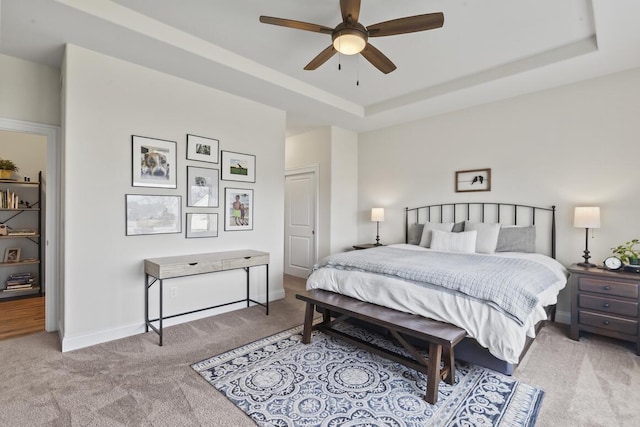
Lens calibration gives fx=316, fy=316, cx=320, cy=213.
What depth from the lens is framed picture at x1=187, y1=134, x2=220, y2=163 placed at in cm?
350

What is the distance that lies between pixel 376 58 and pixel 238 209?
235cm

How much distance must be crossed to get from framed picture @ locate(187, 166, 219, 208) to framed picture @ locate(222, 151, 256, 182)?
16 cm

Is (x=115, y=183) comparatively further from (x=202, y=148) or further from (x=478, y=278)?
(x=478, y=278)

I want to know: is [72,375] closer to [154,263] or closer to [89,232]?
[154,263]

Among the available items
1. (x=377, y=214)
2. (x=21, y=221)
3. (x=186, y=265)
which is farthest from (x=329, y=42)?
(x=21, y=221)

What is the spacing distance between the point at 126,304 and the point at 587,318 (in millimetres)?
4409

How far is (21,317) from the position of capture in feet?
11.7

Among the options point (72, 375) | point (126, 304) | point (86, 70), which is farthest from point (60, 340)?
point (86, 70)

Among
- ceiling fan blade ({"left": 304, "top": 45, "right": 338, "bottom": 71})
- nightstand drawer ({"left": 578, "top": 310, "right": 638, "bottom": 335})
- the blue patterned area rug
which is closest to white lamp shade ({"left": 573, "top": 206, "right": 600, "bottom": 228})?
nightstand drawer ({"left": 578, "top": 310, "right": 638, "bottom": 335})

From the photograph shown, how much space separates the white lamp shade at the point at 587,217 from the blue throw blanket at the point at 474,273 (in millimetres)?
734

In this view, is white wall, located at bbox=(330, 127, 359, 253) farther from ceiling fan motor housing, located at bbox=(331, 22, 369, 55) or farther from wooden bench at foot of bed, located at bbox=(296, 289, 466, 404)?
ceiling fan motor housing, located at bbox=(331, 22, 369, 55)

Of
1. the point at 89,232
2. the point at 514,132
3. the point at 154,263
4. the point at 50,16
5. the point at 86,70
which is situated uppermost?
the point at 50,16

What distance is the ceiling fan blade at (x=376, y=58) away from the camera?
2.45m

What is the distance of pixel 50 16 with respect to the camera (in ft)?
7.72
